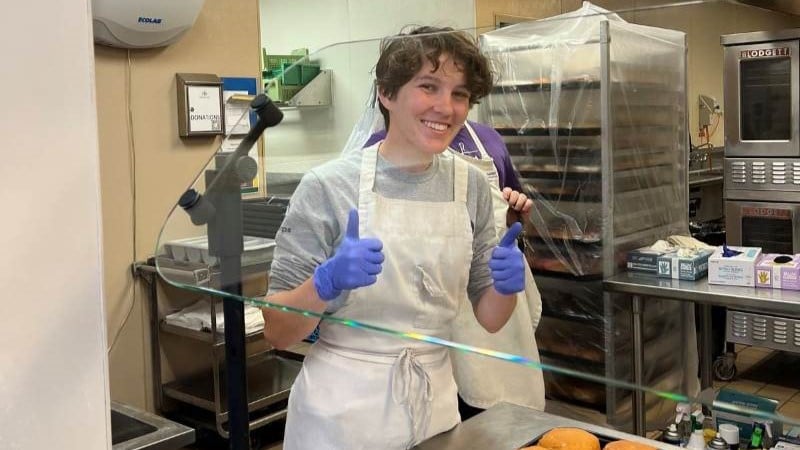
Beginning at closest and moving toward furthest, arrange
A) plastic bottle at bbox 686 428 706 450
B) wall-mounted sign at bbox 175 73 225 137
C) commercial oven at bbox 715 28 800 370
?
plastic bottle at bbox 686 428 706 450, commercial oven at bbox 715 28 800 370, wall-mounted sign at bbox 175 73 225 137

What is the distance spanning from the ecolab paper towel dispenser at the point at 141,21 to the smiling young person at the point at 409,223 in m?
1.72

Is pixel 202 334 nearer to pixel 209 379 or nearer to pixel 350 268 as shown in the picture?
pixel 209 379

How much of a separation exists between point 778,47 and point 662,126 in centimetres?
58

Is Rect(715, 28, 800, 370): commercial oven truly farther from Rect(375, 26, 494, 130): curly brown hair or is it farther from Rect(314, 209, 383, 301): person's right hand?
Rect(314, 209, 383, 301): person's right hand

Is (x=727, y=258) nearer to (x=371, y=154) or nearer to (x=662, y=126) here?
(x=662, y=126)

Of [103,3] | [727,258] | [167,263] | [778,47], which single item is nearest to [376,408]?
[167,263]

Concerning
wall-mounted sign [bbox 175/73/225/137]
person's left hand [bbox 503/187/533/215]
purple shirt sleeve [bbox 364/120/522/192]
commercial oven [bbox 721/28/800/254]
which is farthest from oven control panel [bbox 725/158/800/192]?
wall-mounted sign [bbox 175/73/225/137]

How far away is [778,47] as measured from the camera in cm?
182

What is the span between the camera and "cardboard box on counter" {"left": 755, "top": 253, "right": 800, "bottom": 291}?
44.1 inches

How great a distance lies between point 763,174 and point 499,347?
5.90 ft

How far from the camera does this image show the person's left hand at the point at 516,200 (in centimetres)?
104

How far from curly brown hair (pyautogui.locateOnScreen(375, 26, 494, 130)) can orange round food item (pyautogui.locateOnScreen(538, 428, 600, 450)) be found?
0.52 m

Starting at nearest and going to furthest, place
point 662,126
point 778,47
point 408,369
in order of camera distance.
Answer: point 408,369 → point 662,126 → point 778,47

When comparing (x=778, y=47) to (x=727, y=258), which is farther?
(x=778, y=47)
